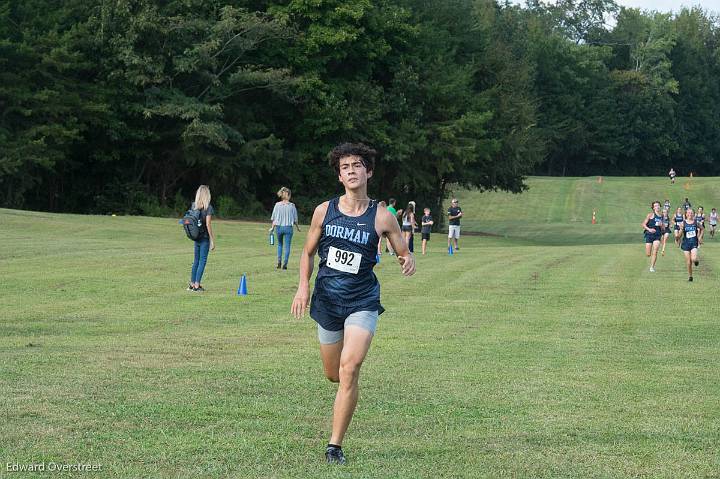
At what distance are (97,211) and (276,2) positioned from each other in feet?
45.7

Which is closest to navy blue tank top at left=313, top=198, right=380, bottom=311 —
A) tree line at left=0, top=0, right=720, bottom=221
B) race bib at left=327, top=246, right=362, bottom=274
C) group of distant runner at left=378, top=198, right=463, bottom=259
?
race bib at left=327, top=246, right=362, bottom=274

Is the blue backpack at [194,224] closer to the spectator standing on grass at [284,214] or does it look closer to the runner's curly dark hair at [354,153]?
the spectator standing on grass at [284,214]

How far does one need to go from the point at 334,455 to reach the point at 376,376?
4037 millimetres

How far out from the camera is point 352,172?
7.66 meters

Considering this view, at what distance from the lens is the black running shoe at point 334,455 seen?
7.11 m

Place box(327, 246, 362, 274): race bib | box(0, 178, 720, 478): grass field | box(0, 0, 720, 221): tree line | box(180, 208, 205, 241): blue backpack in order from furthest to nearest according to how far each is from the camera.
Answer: box(0, 0, 720, 221): tree line < box(180, 208, 205, 241): blue backpack < box(327, 246, 362, 274): race bib < box(0, 178, 720, 478): grass field

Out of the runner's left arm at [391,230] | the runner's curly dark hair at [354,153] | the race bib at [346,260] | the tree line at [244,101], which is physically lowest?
the race bib at [346,260]

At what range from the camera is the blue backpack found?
64.5ft

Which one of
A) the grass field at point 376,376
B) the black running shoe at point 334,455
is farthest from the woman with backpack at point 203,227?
the black running shoe at point 334,455

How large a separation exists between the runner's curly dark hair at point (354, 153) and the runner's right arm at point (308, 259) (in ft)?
1.07

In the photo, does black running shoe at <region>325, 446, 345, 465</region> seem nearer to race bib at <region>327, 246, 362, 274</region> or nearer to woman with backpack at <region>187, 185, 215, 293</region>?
race bib at <region>327, 246, 362, 274</region>

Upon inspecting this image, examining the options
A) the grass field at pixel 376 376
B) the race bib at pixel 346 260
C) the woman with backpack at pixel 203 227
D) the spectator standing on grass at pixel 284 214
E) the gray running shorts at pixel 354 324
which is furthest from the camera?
the spectator standing on grass at pixel 284 214

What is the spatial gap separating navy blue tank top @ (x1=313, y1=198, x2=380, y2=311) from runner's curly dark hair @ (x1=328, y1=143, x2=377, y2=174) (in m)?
0.32

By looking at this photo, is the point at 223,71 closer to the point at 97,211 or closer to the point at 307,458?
the point at 97,211
